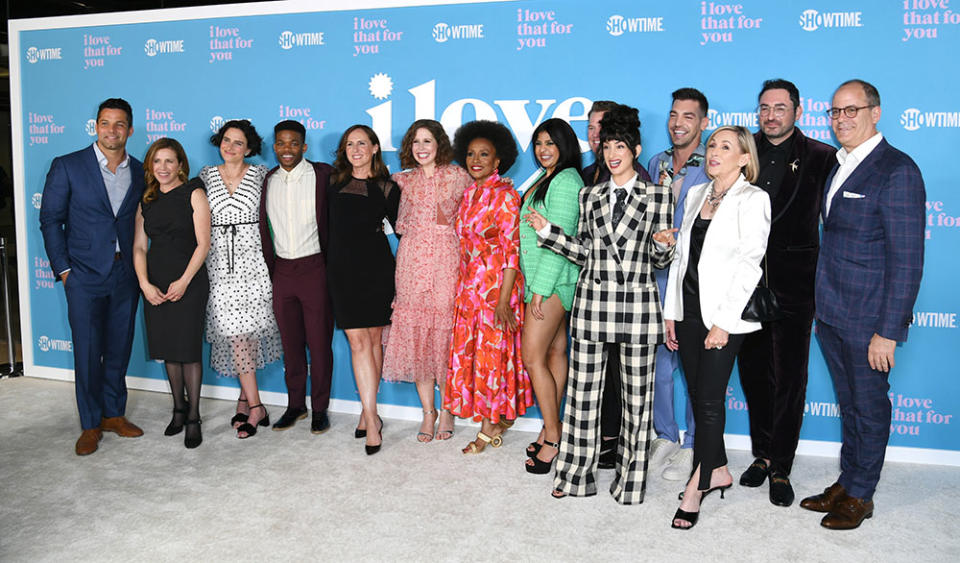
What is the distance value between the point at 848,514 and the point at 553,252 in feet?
5.76

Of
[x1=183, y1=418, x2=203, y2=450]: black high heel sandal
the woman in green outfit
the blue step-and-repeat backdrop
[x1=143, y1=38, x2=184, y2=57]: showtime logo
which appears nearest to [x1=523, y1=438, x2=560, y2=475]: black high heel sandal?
the woman in green outfit

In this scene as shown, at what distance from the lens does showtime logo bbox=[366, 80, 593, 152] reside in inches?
166

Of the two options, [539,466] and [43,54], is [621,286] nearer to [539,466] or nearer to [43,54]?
[539,466]

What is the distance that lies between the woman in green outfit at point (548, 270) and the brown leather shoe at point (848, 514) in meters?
1.33

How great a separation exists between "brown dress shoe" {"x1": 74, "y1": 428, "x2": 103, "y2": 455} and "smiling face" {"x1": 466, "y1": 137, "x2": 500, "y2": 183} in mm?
2626

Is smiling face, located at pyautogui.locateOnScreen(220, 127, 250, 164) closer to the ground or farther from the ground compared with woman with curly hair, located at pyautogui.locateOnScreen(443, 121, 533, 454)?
farther from the ground

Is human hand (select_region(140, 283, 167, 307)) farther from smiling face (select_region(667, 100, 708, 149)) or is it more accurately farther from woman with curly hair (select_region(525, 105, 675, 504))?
smiling face (select_region(667, 100, 708, 149))

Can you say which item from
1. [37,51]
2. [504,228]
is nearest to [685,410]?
[504,228]

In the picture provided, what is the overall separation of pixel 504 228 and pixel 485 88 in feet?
3.69

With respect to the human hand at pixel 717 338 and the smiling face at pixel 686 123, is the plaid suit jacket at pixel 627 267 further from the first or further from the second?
the smiling face at pixel 686 123

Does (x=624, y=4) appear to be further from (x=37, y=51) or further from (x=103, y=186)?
(x=37, y=51)

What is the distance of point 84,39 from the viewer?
511 centimetres

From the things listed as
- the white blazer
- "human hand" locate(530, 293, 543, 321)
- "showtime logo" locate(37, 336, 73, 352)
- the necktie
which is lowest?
"showtime logo" locate(37, 336, 73, 352)

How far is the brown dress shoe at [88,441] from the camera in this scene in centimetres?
394
